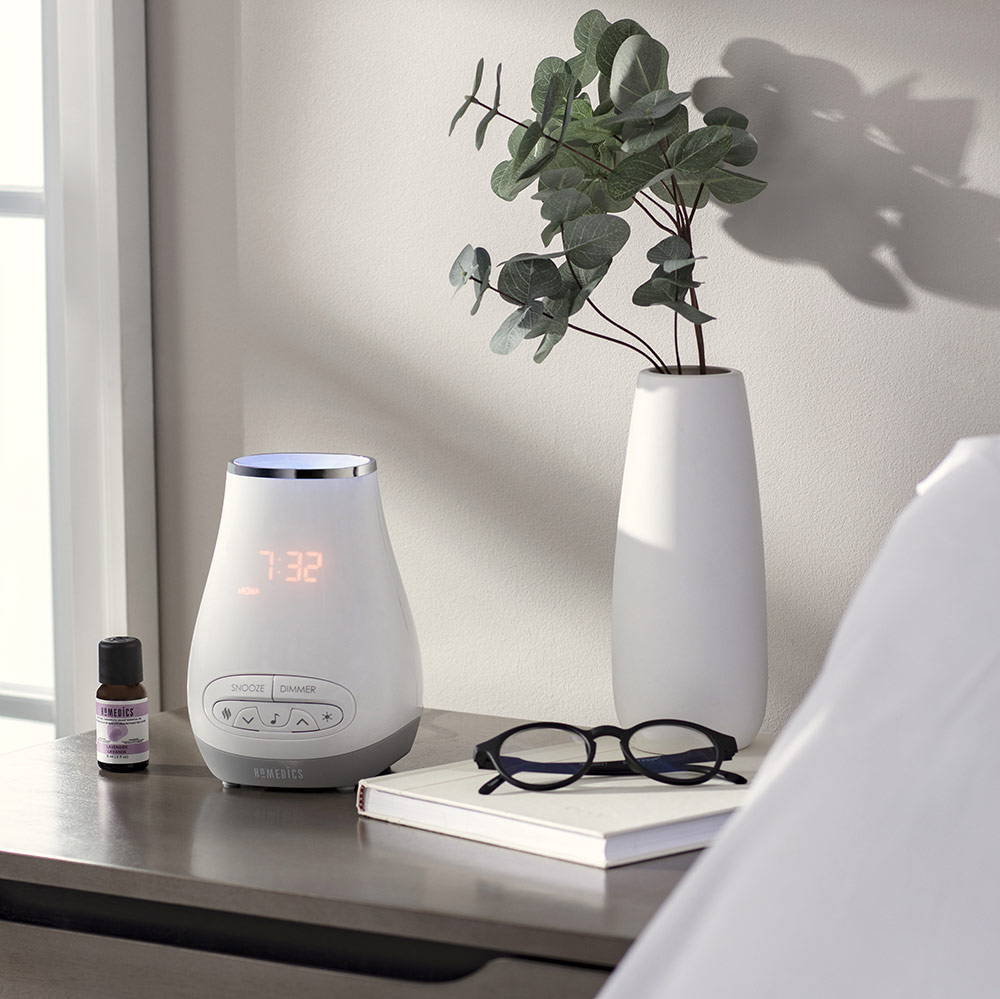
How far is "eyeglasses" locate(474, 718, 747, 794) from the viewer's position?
36.9 inches

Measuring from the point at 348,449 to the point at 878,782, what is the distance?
78 centimetres

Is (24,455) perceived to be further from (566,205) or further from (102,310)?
(566,205)

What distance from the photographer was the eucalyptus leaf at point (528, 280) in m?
1.03

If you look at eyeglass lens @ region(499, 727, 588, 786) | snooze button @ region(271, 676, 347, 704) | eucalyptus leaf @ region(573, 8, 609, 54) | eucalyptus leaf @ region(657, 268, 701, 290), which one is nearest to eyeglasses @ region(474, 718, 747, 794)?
eyeglass lens @ region(499, 727, 588, 786)

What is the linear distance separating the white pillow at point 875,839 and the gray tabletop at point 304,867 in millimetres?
134

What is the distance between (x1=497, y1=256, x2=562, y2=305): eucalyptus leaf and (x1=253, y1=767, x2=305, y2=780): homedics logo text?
14.3 inches

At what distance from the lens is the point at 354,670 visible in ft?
3.24

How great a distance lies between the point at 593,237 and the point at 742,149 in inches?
5.9

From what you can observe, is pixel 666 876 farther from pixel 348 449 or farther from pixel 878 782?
pixel 348 449

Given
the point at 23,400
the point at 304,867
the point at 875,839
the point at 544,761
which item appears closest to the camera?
the point at 875,839

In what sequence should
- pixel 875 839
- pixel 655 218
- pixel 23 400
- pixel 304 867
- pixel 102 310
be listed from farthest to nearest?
pixel 23 400
pixel 102 310
pixel 655 218
pixel 304 867
pixel 875 839

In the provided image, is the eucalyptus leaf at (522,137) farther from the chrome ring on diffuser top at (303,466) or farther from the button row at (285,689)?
the button row at (285,689)

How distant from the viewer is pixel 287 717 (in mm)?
984

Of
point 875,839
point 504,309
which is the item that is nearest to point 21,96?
point 504,309
